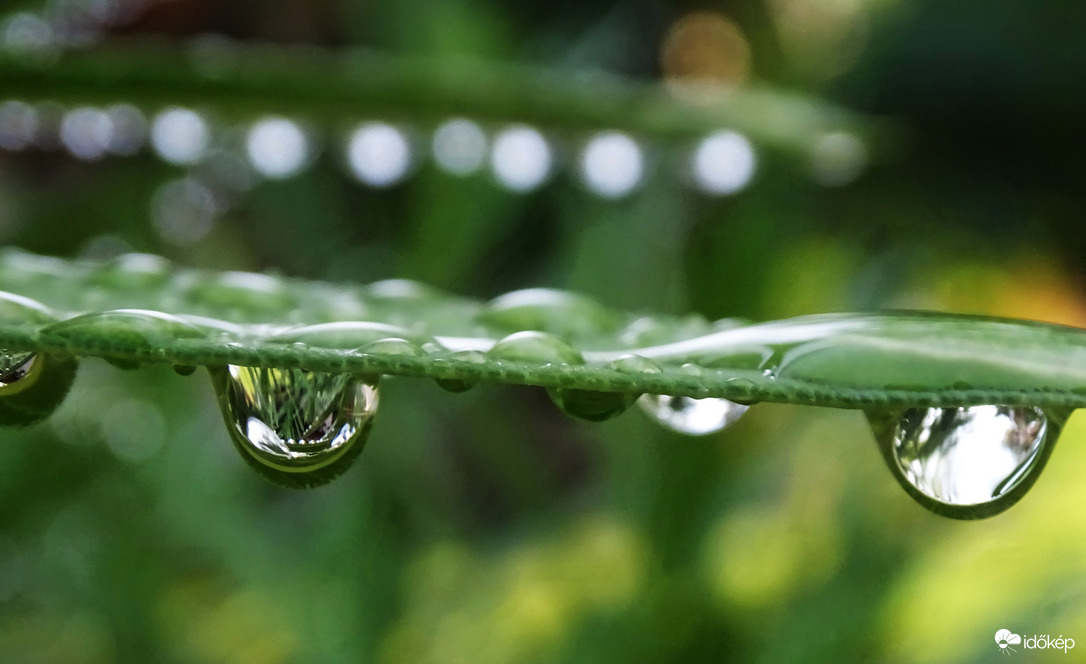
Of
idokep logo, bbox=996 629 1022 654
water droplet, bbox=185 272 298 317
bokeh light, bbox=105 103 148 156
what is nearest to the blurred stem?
bokeh light, bbox=105 103 148 156

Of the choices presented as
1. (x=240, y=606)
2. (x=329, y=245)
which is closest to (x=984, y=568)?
(x=240, y=606)

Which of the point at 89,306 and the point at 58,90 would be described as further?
the point at 58,90

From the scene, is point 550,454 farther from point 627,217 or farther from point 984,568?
point 984,568

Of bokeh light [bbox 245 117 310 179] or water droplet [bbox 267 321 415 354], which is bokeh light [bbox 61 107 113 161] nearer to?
bokeh light [bbox 245 117 310 179]

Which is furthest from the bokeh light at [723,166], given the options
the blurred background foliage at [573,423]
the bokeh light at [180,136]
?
the bokeh light at [180,136]

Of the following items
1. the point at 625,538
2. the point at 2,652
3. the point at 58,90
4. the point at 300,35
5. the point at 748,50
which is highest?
the point at 748,50
